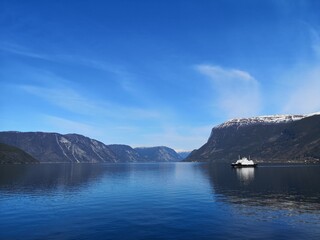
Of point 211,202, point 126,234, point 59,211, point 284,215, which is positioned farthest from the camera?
point 211,202

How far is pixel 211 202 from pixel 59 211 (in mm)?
41218

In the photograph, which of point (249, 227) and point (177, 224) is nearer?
point (249, 227)

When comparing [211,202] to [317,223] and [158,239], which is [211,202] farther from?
[158,239]

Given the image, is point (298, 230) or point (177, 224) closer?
point (298, 230)

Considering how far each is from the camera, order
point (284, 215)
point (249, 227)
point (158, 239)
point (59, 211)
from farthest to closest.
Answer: point (59, 211)
point (284, 215)
point (249, 227)
point (158, 239)

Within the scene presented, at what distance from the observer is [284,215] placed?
65562 millimetres

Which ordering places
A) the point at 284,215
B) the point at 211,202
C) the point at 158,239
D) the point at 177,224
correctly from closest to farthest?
the point at 158,239
the point at 177,224
the point at 284,215
the point at 211,202

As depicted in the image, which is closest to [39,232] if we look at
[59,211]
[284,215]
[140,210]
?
[59,211]

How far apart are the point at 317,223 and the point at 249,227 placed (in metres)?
13.7

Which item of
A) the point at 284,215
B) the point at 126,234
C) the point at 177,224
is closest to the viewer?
the point at 126,234

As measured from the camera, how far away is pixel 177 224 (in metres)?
58.7

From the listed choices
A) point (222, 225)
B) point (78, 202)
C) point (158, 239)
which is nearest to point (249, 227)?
point (222, 225)

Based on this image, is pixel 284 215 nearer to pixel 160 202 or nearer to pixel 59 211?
pixel 160 202

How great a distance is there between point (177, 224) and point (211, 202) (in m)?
30.6
